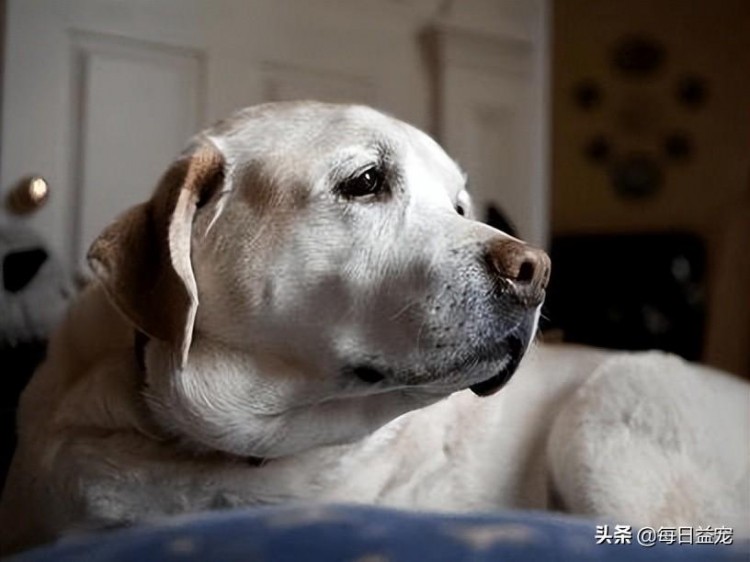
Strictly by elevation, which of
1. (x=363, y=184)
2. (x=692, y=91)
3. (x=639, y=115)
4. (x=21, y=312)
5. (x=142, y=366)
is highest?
(x=363, y=184)

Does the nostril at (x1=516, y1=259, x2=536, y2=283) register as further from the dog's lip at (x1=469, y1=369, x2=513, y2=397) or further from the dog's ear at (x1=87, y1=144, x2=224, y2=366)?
the dog's ear at (x1=87, y1=144, x2=224, y2=366)

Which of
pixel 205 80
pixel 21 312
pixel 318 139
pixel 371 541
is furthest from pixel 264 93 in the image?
pixel 371 541

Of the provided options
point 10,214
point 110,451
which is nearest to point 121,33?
point 10,214

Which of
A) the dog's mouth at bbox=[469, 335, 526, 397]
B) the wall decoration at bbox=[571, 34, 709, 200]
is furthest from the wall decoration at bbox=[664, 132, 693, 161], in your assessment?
the dog's mouth at bbox=[469, 335, 526, 397]

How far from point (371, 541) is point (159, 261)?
0.61 meters

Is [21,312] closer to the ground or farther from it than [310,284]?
closer to the ground

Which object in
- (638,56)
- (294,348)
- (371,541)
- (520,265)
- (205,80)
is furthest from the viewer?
(638,56)

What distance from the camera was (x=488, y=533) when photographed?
63cm

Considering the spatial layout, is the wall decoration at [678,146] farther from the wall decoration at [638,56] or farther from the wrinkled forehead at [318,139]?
the wrinkled forehead at [318,139]

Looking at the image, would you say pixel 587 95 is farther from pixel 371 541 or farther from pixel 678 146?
pixel 371 541

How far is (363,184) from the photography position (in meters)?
1.20

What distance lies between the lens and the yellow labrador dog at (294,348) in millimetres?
1131

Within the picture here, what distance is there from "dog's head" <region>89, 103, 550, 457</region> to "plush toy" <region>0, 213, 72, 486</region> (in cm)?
58

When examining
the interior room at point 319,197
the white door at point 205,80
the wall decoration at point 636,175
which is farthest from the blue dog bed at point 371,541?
the wall decoration at point 636,175
